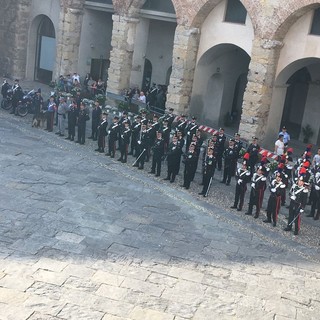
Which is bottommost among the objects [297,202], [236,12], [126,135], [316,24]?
[297,202]

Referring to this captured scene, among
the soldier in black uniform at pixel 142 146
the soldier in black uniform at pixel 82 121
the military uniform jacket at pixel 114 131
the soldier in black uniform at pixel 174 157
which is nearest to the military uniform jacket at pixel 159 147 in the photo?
the soldier in black uniform at pixel 174 157

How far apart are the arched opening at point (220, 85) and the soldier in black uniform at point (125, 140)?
215 inches

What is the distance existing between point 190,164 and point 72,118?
575 centimetres

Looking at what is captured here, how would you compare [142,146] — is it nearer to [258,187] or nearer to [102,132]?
[102,132]

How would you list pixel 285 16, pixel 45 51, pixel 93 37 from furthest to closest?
pixel 45 51
pixel 93 37
pixel 285 16

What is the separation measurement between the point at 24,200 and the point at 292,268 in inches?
257

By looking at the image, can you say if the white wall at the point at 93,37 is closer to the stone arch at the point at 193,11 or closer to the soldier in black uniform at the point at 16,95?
the soldier in black uniform at the point at 16,95

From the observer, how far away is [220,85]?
23422 millimetres

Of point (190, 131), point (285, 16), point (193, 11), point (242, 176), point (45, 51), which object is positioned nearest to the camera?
point (242, 176)

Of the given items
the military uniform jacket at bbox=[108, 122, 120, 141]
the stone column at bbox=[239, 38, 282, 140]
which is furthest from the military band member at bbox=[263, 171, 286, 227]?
the military uniform jacket at bbox=[108, 122, 120, 141]

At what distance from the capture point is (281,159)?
48.9ft

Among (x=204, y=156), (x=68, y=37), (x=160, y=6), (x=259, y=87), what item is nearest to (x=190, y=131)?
(x=204, y=156)

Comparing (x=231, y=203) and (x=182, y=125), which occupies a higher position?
(x=182, y=125)

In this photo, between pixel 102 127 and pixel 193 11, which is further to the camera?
pixel 193 11
